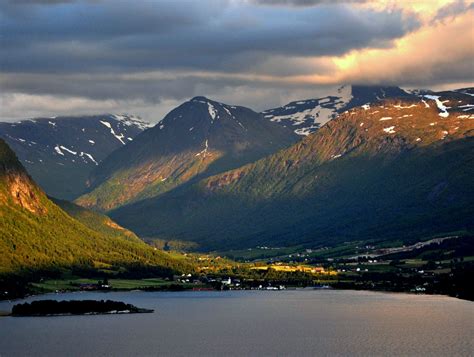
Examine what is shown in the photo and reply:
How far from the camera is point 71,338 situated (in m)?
192

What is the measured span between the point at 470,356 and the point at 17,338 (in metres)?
69.7

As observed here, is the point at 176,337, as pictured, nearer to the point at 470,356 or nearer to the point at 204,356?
the point at 204,356

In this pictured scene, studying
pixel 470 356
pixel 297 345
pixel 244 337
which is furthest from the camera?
pixel 244 337

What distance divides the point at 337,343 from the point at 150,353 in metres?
28.9

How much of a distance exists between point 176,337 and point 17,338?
24349 mm

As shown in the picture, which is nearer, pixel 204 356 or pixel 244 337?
pixel 204 356

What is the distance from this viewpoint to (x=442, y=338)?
615 feet

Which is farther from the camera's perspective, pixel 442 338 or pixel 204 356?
pixel 442 338

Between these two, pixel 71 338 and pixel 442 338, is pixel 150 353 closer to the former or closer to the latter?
pixel 71 338

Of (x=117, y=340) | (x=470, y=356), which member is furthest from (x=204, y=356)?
(x=470, y=356)

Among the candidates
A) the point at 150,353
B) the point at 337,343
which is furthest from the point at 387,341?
the point at 150,353

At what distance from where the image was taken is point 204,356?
558ft

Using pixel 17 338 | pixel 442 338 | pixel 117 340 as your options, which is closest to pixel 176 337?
pixel 117 340

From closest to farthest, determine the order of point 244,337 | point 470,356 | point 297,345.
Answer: point 470,356 → point 297,345 → point 244,337
